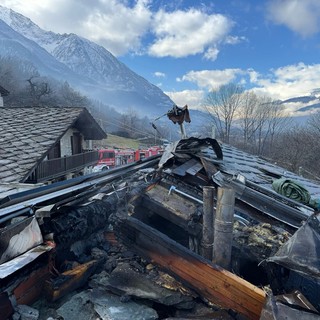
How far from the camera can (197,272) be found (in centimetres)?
217

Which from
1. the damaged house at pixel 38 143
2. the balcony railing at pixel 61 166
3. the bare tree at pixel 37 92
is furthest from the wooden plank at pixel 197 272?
the bare tree at pixel 37 92

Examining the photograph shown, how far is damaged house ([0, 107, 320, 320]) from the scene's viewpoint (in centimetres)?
189

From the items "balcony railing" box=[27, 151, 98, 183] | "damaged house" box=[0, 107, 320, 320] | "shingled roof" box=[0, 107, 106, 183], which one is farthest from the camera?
"balcony railing" box=[27, 151, 98, 183]

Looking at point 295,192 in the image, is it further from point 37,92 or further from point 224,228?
point 37,92

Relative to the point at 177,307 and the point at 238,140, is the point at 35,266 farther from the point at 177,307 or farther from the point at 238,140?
the point at 238,140

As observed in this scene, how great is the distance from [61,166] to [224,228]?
1427 cm

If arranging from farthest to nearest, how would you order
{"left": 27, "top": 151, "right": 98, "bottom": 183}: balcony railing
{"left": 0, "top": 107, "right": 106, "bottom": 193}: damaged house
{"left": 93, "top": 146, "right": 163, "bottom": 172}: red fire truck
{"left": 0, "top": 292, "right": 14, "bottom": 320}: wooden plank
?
1. {"left": 93, "top": 146, "right": 163, "bottom": 172}: red fire truck
2. {"left": 27, "top": 151, "right": 98, "bottom": 183}: balcony railing
3. {"left": 0, "top": 107, "right": 106, "bottom": 193}: damaged house
4. {"left": 0, "top": 292, "right": 14, "bottom": 320}: wooden plank

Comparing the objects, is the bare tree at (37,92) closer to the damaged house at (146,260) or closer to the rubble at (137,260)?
the rubble at (137,260)

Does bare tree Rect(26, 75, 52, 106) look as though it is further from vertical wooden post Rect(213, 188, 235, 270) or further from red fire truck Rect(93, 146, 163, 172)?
vertical wooden post Rect(213, 188, 235, 270)

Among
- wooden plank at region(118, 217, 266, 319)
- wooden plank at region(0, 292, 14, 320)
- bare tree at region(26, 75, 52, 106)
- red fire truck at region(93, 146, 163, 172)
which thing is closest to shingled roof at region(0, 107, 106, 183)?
wooden plank at region(118, 217, 266, 319)

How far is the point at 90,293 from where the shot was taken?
81.9 inches

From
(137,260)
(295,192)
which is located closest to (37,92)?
(295,192)

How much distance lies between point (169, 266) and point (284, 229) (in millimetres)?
1705

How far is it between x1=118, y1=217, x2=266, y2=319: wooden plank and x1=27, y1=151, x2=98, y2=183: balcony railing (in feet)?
33.0
